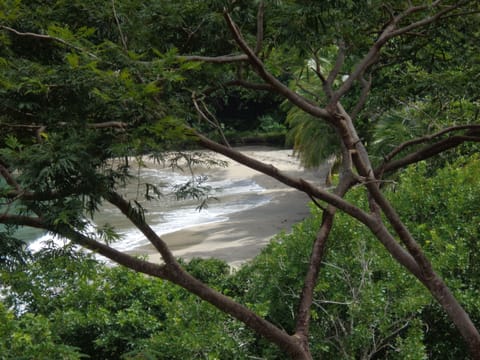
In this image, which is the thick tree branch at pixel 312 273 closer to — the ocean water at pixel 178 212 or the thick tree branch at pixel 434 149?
the thick tree branch at pixel 434 149

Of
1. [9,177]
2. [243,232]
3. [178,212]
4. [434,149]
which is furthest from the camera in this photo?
[178,212]

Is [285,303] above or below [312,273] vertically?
below

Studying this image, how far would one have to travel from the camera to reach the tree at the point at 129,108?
4016 millimetres

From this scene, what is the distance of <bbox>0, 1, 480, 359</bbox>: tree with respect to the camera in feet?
13.2

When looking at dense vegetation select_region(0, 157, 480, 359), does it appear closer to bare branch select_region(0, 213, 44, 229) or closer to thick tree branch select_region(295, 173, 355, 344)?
thick tree branch select_region(295, 173, 355, 344)

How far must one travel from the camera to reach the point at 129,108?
13.5 feet

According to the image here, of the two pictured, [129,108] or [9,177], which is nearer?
[129,108]

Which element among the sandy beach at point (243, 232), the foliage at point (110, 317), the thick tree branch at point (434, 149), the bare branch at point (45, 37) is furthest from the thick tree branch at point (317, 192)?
the sandy beach at point (243, 232)

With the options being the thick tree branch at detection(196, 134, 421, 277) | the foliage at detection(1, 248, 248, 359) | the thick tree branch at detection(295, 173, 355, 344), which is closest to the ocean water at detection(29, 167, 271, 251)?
the foliage at detection(1, 248, 248, 359)

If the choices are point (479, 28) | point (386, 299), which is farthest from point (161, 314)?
point (479, 28)

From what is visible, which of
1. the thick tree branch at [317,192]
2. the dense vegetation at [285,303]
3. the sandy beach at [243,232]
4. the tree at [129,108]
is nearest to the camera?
the tree at [129,108]

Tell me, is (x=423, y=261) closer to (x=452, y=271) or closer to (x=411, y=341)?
(x=411, y=341)

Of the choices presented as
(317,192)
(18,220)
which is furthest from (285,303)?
(18,220)

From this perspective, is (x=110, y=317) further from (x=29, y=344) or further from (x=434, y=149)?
(x=434, y=149)
